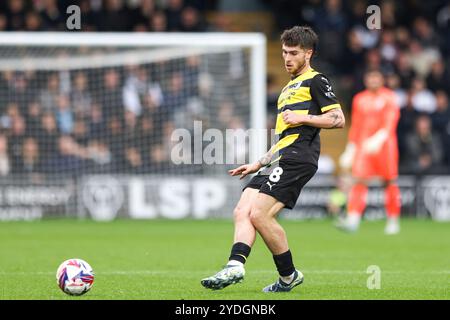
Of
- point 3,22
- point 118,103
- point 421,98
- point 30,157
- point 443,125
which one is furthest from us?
point 421,98

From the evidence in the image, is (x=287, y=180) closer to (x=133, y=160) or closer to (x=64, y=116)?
(x=133, y=160)

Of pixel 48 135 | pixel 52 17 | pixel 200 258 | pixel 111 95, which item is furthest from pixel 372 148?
pixel 52 17

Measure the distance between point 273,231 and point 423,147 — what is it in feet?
42.9

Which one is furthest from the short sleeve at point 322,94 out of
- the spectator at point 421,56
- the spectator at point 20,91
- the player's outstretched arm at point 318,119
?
the spectator at point 421,56

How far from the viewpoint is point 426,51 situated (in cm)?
2262

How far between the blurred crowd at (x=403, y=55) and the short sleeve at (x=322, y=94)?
12.3 meters

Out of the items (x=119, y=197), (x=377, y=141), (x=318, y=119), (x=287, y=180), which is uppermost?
(x=318, y=119)

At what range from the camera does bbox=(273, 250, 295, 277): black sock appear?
7930 mm

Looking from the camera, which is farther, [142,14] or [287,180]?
[142,14]

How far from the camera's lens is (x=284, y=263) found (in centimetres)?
794

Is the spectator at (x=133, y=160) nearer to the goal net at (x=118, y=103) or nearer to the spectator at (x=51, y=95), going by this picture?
the goal net at (x=118, y=103)

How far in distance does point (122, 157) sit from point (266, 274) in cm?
936
